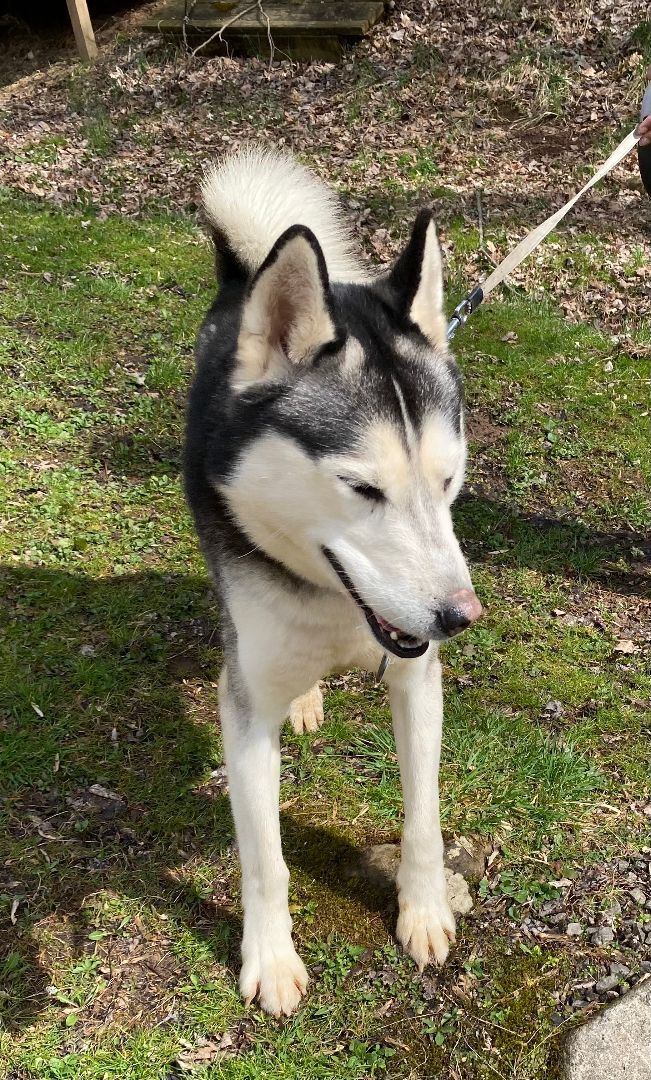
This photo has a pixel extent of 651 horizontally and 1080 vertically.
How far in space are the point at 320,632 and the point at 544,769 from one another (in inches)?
50.3

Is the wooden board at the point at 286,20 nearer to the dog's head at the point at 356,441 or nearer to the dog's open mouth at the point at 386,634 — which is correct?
the dog's head at the point at 356,441

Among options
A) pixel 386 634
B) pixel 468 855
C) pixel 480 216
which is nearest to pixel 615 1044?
pixel 468 855

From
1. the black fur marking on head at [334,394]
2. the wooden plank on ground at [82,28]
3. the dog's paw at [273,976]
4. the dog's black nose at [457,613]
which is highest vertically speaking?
the wooden plank on ground at [82,28]

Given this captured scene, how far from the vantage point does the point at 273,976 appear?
8.39 ft

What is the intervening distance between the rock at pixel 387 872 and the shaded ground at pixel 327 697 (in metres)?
0.05

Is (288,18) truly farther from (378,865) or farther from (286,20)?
(378,865)

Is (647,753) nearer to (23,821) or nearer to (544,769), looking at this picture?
(544,769)

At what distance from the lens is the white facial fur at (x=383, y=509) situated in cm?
197

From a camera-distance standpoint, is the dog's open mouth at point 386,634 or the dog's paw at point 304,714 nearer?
the dog's open mouth at point 386,634

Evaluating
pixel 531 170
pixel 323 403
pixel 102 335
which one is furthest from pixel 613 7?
pixel 323 403

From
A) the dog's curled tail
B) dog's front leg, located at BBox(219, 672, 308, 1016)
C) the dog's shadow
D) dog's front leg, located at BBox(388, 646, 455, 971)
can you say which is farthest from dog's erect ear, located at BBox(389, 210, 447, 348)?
the dog's shadow

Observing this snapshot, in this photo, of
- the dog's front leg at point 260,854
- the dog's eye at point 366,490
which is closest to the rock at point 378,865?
the dog's front leg at point 260,854

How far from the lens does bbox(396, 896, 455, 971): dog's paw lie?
2.66 meters

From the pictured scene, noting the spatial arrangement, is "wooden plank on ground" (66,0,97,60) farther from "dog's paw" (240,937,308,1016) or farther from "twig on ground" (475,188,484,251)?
"dog's paw" (240,937,308,1016)
